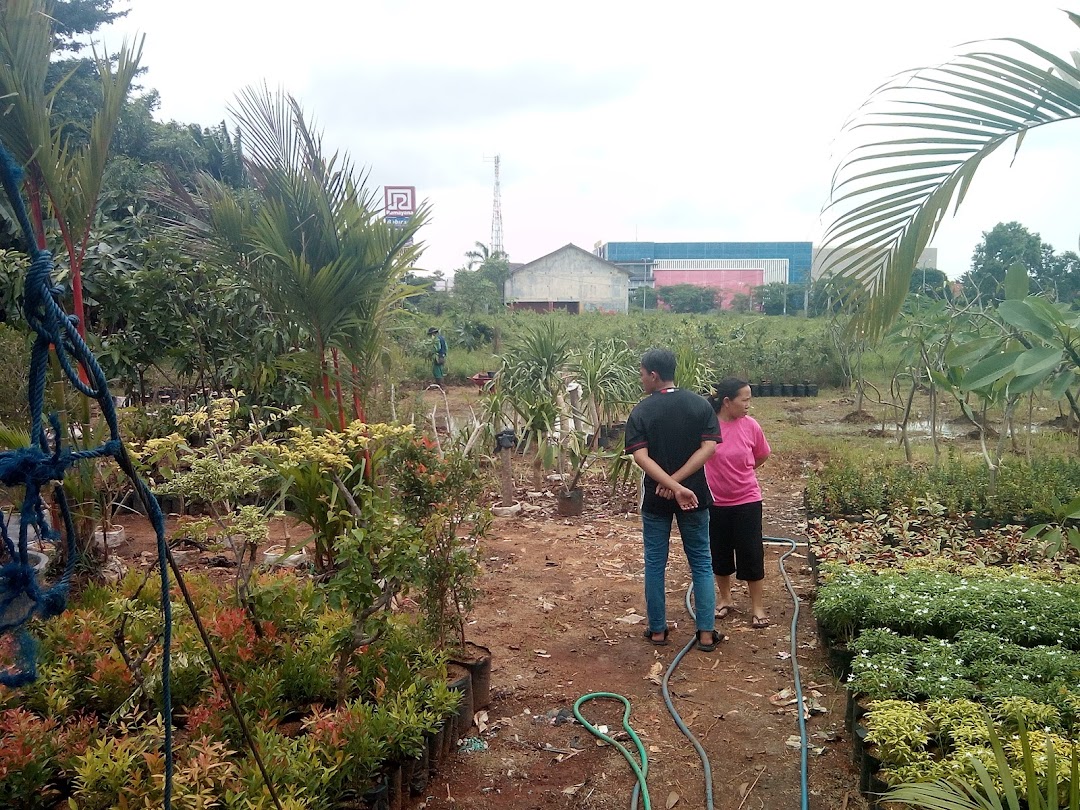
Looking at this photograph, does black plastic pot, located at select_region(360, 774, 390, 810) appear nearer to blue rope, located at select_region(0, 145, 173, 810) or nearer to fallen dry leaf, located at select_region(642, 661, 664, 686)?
blue rope, located at select_region(0, 145, 173, 810)

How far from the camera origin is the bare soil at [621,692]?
3000 mm

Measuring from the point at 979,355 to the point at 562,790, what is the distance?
2408 mm

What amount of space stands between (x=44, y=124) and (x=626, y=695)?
384cm

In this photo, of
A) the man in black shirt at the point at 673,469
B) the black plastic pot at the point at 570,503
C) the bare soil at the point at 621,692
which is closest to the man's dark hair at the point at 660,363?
the man in black shirt at the point at 673,469

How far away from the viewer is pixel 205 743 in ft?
8.09

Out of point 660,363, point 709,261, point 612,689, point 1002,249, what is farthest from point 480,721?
point 709,261

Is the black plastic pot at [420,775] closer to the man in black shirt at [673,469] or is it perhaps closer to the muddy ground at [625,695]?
the muddy ground at [625,695]

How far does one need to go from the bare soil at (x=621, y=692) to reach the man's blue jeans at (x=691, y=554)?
10.3 inches

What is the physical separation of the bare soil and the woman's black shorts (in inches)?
14.2

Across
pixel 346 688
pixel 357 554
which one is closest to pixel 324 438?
pixel 357 554

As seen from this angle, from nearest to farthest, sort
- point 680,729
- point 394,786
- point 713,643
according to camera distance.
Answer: point 394,786
point 680,729
point 713,643

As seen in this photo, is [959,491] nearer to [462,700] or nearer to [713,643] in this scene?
[713,643]

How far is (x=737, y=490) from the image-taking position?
4379 millimetres

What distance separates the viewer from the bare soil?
9.84 feet
